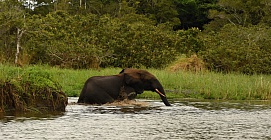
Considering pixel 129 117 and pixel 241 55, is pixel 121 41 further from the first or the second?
pixel 129 117

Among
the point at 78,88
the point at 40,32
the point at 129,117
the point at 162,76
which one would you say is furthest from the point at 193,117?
the point at 40,32

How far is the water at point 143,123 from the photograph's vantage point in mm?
10688

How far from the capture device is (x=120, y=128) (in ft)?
37.7

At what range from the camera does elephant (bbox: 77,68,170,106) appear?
1677 centimetres

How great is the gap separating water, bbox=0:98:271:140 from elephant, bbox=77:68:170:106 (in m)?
0.60

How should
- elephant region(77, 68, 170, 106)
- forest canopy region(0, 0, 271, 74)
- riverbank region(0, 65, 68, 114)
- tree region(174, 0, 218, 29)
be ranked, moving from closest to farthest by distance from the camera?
1. riverbank region(0, 65, 68, 114)
2. elephant region(77, 68, 170, 106)
3. forest canopy region(0, 0, 271, 74)
4. tree region(174, 0, 218, 29)

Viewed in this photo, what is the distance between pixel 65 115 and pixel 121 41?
17.9 metres

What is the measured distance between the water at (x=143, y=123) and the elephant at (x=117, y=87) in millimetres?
603

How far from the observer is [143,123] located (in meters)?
12.4

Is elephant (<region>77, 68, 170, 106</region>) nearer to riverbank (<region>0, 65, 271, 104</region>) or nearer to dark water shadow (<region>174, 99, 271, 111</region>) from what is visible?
dark water shadow (<region>174, 99, 271, 111</region>)

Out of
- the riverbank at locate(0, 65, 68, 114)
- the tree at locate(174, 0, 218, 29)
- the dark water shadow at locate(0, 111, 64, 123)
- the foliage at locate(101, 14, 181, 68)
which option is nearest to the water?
the dark water shadow at locate(0, 111, 64, 123)

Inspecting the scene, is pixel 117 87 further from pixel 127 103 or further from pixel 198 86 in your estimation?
pixel 198 86

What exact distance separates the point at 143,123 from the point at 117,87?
4.75m

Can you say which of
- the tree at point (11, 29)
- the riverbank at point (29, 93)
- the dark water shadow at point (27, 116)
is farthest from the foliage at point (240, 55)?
the dark water shadow at point (27, 116)
